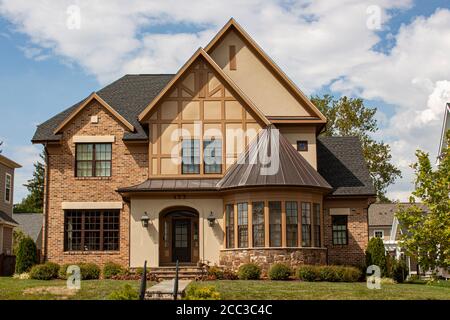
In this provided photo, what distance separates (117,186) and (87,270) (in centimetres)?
461

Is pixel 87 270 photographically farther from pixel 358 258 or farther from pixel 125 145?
pixel 358 258

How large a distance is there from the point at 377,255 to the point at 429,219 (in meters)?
11.6

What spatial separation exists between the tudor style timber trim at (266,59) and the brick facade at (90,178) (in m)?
6.20

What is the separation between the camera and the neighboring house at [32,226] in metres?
51.8

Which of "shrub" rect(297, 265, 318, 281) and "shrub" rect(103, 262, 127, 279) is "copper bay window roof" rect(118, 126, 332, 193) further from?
"shrub" rect(297, 265, 318, 281)

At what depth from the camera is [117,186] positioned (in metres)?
31.1

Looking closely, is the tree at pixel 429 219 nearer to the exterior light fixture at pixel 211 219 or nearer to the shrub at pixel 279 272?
the shrub at pixel 279 272

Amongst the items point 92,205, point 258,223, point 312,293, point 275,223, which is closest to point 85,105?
point 92,205

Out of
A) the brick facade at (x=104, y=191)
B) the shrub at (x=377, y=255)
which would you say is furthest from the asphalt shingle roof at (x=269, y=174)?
the shrub at (x=377, y=255)

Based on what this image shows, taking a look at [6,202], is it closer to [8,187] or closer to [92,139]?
[8,187]

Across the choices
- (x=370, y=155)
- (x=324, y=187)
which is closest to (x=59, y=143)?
(x=324, y=187)

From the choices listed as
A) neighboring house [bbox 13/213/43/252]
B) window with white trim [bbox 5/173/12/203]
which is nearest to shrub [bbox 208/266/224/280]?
window with white trim [bbox 5/173/12/203]

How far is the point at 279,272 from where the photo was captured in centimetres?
2655

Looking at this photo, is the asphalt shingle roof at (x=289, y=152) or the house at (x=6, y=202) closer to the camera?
the asphalt shingle roof at (x=289, y=152)
